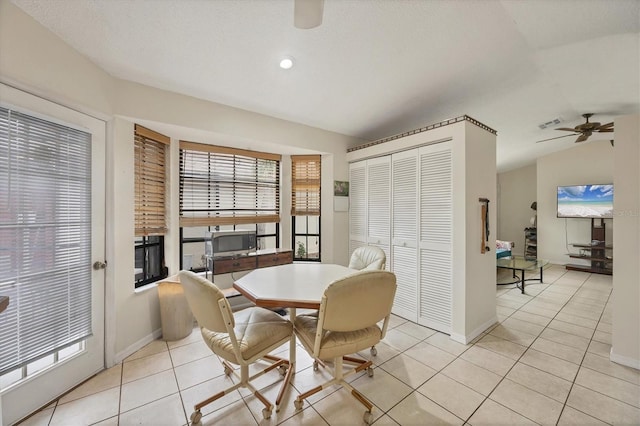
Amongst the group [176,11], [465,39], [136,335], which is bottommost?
[136,335]

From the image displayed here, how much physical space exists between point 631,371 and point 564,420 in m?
1.19

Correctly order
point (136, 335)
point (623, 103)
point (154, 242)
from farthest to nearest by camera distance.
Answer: point (623, 103)
point (154, 242)
point (136, 335)

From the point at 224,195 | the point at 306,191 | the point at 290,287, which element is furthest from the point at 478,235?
the point at 224,195

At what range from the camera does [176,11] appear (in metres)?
1.69

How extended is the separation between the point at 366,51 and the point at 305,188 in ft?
7.06

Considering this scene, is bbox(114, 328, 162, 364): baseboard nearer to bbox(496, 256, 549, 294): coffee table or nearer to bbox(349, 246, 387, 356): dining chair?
bbox(349, 246, 387, 356): dining chair

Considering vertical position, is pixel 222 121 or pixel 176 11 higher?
pixel 176 11

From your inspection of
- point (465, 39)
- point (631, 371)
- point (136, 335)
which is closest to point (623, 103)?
point (465, 39)

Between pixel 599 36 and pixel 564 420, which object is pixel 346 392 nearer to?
pixel 564 420

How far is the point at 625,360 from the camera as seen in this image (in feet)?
7.23

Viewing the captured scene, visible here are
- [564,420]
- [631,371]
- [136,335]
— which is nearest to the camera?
[564,420]

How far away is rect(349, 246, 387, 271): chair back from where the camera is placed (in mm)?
2512

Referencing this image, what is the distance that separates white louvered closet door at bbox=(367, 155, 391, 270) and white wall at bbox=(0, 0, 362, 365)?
3.59 feet

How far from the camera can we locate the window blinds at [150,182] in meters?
2.60
